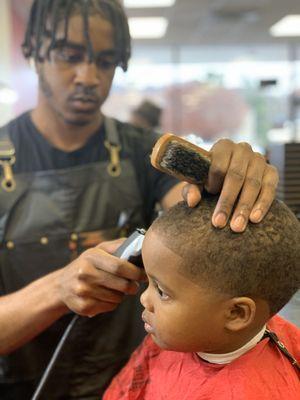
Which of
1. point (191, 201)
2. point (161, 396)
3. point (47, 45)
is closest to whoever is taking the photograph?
point (191, 201)

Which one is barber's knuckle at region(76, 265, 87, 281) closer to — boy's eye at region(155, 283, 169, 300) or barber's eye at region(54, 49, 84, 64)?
boy's eye at region(155, 283, 169, 300)

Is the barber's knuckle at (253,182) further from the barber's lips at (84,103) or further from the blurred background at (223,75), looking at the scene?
the blurred background at (223,75)

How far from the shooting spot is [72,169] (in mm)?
1277

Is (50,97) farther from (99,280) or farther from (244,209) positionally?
(244,209)

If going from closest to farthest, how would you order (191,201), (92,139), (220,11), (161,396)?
(191,201) → (161,396) → (92,139) → (220,11)

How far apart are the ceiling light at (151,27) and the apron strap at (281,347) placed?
15.5ft

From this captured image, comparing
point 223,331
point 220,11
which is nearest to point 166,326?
point 223,331

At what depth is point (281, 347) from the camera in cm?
78

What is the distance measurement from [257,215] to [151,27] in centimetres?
551

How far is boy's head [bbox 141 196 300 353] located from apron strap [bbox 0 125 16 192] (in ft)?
1.91

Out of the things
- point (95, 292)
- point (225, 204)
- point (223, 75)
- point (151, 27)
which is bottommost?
point (95, 292)

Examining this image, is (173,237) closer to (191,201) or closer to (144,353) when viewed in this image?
(191,201)

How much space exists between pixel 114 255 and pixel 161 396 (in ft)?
0.85

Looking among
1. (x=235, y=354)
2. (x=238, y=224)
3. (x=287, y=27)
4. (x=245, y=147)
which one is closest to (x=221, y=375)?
(x=235, y=354)
